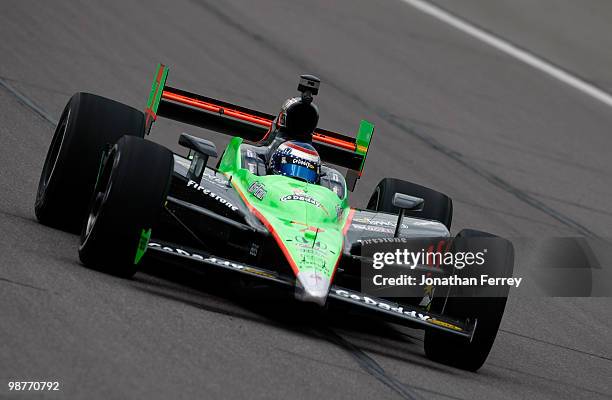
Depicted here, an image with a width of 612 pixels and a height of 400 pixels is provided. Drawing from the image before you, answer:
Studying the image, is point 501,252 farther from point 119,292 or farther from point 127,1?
point 127,1

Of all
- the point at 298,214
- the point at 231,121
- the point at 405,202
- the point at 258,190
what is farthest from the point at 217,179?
the point at 231,121

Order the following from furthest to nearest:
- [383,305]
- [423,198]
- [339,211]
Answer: [423,198]
[339,211]
[383,305]

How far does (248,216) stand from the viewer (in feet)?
29.8

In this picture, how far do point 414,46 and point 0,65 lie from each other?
32.8 feet

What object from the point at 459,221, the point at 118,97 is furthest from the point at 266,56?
the point at 459,221

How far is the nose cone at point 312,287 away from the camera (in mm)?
8023

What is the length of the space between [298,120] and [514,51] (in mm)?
15416

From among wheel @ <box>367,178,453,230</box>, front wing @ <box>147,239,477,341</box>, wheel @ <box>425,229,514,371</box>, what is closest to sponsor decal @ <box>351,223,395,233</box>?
wheel @ <box>425,229,514,371</box>

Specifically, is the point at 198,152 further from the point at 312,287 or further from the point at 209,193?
the point at 312,287

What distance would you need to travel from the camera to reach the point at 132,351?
22.7 ft

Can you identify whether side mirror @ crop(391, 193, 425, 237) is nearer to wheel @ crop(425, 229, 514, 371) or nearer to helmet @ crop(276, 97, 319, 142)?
wheel @ crop(425, 229, 514, 371)

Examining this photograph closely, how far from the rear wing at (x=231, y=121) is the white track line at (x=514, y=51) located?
1214cm
